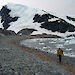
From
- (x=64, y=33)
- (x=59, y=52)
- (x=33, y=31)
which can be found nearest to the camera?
(x=59, y=52)

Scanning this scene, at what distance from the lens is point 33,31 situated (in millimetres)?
152000

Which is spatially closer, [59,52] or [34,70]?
[34,70]

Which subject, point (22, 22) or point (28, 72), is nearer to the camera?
point (28, 72)

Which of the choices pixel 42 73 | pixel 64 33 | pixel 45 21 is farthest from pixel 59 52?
pixel 45 21

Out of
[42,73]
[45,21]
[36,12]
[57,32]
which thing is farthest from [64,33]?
[42,73]

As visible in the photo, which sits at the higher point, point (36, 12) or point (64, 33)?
point (36, 12)

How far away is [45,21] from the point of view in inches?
→ 6860

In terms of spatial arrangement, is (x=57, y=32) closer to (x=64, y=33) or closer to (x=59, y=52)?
(x=64, y=33)

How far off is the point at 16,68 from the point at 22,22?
170607 mm

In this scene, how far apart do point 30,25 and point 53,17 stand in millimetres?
24830

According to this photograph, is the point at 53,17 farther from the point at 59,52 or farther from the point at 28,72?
the point at 28,72

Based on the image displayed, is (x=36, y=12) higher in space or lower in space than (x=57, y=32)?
higher

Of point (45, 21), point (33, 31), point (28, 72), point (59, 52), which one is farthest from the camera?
point (45, 21)

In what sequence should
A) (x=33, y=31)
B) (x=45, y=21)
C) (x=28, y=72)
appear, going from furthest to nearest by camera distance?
(x=45, y=21) < (x=33, y=31) < (x=28, y=72)
